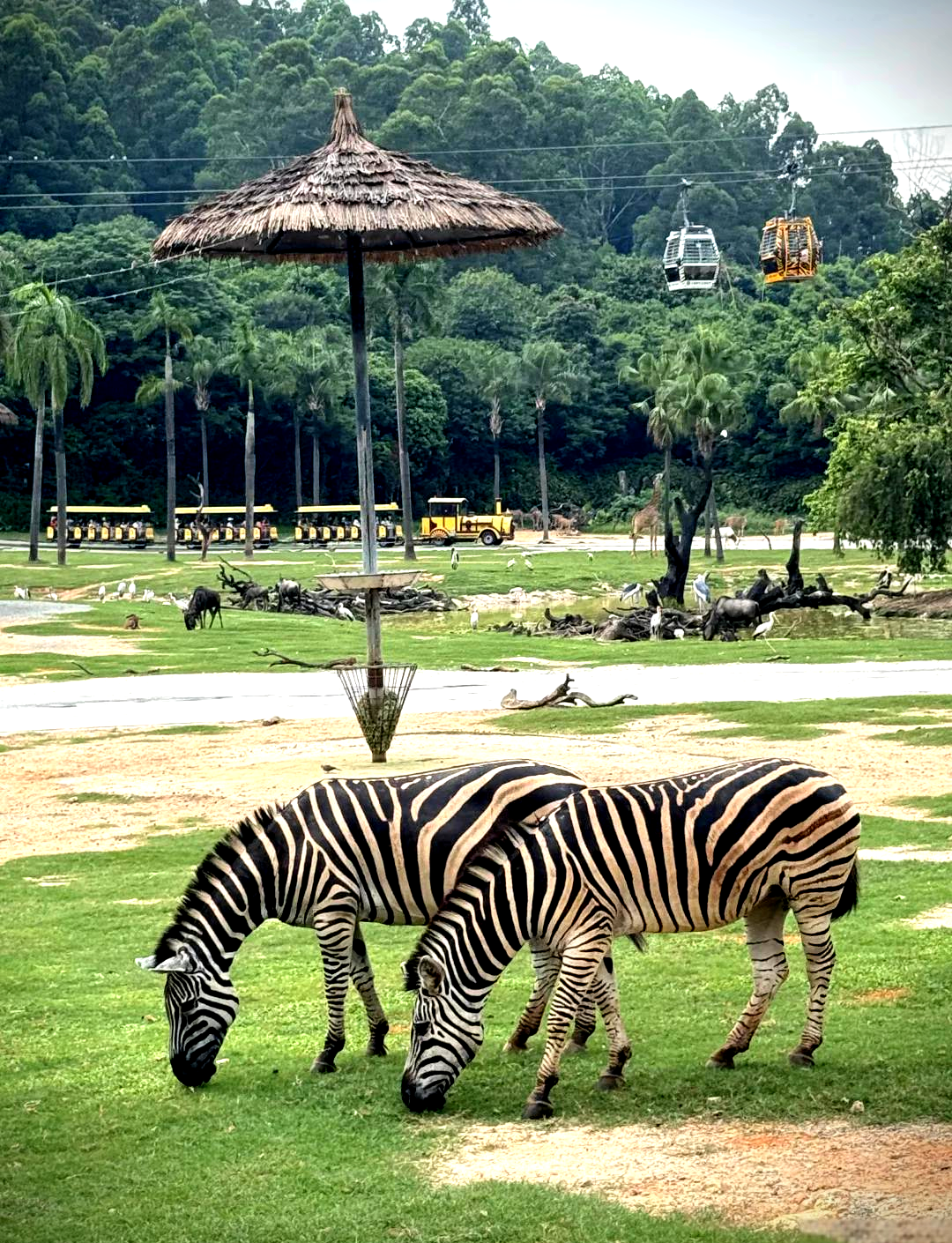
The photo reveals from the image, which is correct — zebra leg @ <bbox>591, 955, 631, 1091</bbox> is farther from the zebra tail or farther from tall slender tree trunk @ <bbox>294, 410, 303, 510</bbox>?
tall slender tree trunk @ <bbox>294, 410, 303, 510</bbox>

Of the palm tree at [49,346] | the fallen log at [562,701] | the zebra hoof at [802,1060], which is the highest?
the palm tree at [49,346]

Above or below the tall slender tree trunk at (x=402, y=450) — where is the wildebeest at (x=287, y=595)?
below

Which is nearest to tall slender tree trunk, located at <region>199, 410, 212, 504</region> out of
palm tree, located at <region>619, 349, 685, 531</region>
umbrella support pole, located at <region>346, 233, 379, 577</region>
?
palm tree, located at <region>619, 349, 685, 531</region>

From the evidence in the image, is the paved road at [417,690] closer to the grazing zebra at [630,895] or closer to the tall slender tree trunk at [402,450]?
the grazing zebra at [630,895]

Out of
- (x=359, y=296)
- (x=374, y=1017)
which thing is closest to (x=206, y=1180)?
(x=374, y=1017)

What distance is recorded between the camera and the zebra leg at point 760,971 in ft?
30.5

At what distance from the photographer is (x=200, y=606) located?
41625 millimetres

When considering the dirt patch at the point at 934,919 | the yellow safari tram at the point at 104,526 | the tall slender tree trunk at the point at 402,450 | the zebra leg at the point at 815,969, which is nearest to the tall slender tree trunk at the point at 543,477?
the tall slender tree trunk at the point at 402,450

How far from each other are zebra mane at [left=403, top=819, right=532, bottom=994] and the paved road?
1594 centimetres

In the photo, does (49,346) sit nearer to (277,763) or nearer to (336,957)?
(277,763)

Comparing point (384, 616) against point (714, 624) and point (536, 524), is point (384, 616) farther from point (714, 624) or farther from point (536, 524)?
point (536, 524)

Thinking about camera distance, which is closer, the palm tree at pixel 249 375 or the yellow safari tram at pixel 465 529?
the palm tree at pixel 249 375

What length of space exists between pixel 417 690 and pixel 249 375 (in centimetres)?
5549

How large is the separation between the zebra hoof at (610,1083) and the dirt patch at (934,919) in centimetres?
427
